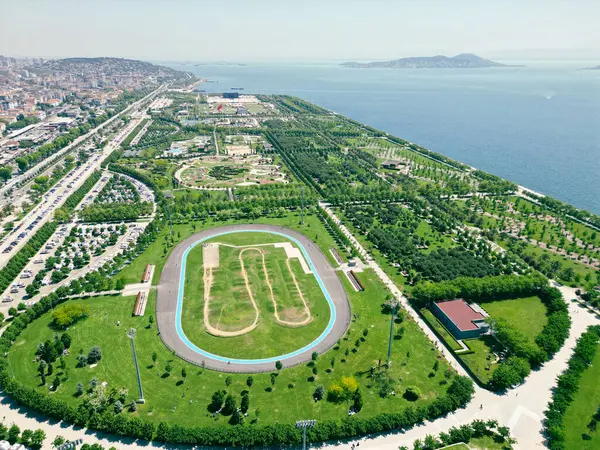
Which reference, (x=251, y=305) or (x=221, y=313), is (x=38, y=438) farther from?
(x=251, y=305)

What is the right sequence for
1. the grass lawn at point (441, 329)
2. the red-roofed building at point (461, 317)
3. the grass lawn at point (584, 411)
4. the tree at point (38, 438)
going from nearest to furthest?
the tree at point (38, 438), the grass lawn at point (584, 411), the grass lawn at point (441, 329), the red-roofed building at point (461, 317)

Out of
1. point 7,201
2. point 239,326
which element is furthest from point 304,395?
point 7,201

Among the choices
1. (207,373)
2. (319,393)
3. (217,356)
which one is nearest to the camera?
(319,393)

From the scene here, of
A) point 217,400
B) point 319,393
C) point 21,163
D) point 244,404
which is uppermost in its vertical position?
point 21,163

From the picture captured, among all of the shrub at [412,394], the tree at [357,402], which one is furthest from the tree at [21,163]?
the shrub at [412,394]

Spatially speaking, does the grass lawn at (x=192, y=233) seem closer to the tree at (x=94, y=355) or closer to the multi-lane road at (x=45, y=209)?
the tree at (x=94, y=355)

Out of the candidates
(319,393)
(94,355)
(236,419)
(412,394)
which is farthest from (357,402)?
(94,355)

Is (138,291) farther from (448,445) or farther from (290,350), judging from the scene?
(448,445)
